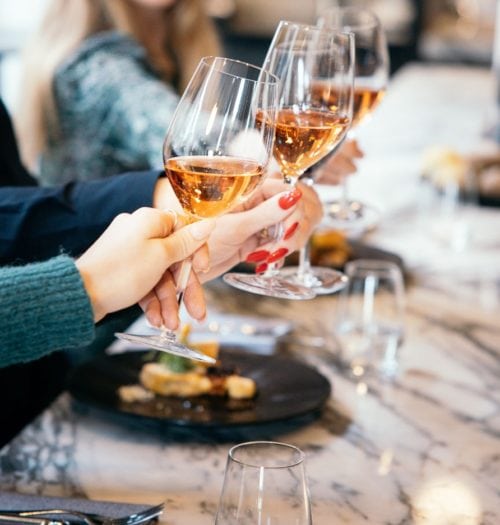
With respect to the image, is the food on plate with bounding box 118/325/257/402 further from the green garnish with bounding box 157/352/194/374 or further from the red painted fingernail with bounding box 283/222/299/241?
the red painted fingernail with bounding box 283/222/299/241

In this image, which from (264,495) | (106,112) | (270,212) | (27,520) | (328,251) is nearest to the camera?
(264,495)

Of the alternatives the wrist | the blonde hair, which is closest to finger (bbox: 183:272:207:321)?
the wrist

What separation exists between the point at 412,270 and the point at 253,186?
1.15 metres

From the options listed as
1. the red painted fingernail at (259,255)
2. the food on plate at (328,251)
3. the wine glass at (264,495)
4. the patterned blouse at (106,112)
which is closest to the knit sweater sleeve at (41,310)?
the wine glass at (264,495)

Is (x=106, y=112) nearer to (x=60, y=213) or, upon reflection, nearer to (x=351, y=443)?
(x=60, y=213)

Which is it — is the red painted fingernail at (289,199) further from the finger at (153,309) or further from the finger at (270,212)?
the finger at (153,309)

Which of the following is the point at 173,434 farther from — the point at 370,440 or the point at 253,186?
the point at 253,186

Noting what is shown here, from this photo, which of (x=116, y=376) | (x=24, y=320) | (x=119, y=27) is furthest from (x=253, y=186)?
(x=119, y=27)

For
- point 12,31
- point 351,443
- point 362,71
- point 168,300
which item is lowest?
point 351,443

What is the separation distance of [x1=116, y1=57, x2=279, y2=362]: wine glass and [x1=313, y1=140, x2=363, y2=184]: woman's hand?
552mm

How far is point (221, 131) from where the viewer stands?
0.94 meters

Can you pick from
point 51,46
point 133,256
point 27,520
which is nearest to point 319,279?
point 133,256

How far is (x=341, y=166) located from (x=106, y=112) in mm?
1203

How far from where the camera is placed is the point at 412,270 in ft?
6.78
